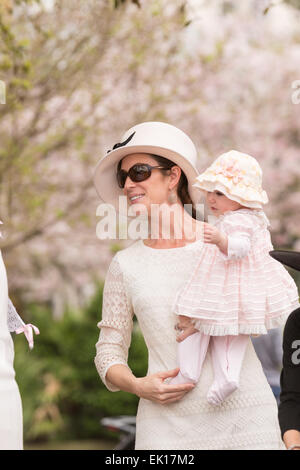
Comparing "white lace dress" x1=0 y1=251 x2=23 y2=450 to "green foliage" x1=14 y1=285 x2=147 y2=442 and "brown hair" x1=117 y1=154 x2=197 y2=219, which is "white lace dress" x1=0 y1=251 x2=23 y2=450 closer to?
"brown hair" x1=117 y1=154 x2=197 y2=219

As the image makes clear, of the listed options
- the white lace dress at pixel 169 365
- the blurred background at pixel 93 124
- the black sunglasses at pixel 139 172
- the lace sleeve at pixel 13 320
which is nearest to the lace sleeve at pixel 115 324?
the white lace dress at pixel 169 365

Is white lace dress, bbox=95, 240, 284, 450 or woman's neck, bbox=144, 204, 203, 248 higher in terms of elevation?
woman's neck, bbox=144, 204, 203, 248

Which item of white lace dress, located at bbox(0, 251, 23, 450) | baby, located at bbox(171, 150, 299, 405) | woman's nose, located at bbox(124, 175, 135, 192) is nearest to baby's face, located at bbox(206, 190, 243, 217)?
baby, located at bbox(171, 150, 299, 405)

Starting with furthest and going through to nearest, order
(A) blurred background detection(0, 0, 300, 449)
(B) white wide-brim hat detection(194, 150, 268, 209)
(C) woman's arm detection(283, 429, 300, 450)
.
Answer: (A) blurred background detection(0, 0, 300, 449) → (B) white wide-brim hat detection(194, 150, 268, 209) → (C) woman's arm detection(283, 429, 300, 450)

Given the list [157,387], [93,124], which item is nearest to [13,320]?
[157,387]

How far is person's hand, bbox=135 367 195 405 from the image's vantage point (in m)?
3.26

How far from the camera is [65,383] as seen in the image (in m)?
13.0

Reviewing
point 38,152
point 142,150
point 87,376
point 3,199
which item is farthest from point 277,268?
point 87,376

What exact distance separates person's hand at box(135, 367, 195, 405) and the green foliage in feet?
30.3

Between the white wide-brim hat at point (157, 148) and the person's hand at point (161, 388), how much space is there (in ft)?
3.03

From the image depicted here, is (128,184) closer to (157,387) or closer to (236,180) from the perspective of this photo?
(236,180)

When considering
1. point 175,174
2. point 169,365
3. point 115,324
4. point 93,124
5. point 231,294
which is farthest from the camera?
point 93,124

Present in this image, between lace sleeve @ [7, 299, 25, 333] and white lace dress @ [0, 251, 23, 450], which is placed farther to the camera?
lace sleeve @ [7, 299, 25, 333]

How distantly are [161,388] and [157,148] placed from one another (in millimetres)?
1101
